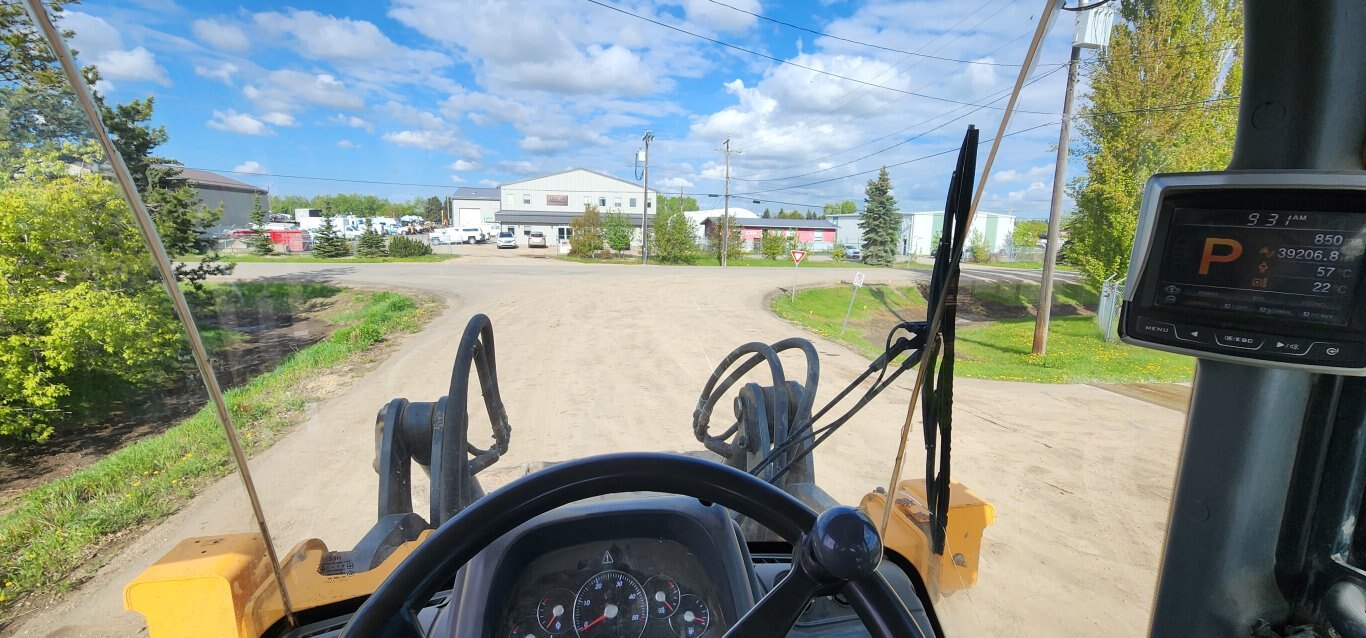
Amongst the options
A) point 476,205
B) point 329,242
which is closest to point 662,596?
point 329,242

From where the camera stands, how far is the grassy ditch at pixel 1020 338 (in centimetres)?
168

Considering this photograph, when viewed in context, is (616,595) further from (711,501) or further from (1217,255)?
(1217,255)

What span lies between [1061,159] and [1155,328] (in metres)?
0.55

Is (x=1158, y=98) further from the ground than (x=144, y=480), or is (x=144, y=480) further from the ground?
(x=1158, y=98)

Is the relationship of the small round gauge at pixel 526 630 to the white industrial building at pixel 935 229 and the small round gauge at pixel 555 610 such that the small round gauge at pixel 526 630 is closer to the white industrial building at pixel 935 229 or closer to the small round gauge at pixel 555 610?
the small round gauge at pixel 555 610

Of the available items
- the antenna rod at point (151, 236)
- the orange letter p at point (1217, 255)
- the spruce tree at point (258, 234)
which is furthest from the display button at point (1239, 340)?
the spruce tree at point (258, 234)

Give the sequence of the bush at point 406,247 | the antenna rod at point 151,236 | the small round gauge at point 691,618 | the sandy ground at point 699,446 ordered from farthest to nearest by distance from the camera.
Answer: the bush at point 406,247, the sandy ground at point 699,446, the small round gauge at point 691,618, the antenna rod at point 151,236

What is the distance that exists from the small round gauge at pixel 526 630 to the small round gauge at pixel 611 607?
0.22 feet

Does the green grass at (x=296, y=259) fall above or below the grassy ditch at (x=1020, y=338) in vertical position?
above

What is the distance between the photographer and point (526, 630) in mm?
1142

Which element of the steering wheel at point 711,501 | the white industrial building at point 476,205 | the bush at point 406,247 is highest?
the white industrial building at point 476,205

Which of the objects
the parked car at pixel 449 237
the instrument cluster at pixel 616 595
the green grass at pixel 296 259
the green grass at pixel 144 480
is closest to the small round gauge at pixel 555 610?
the instrument cluster at pixel 616 595

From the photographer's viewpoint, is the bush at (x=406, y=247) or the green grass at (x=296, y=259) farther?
the bush at (x=406, y=247)

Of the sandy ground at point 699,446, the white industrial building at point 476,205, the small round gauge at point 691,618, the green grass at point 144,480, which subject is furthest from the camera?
the white industrial building at point 476,205
